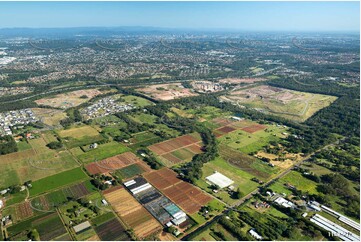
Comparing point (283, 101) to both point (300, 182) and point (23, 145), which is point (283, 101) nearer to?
point (300, 182)

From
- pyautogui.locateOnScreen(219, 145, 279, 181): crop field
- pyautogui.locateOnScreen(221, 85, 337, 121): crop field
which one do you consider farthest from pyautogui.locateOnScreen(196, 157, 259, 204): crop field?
pyautogui.locateOnScreen(221, 85, 337, 121): crop field

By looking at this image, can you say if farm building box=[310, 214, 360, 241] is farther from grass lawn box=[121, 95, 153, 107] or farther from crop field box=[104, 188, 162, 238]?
grass lawn box=[121, 95, 153, 107]

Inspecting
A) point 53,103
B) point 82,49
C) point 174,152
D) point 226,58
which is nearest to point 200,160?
point 174,152

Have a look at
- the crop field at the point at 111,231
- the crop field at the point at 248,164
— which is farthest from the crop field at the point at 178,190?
the crop field at the point at 248,164

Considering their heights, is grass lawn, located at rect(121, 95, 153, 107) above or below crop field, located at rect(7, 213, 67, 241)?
above

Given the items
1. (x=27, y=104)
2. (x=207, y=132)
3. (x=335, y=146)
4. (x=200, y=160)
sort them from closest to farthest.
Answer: (x=200, y=160) < (x=335, y=146) < (x=207, y=132) < (x=27, y=104)

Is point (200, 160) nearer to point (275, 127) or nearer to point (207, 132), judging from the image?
point (207, 132)
